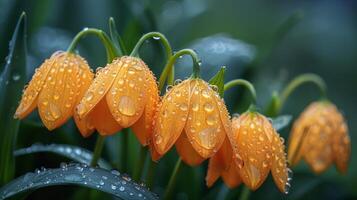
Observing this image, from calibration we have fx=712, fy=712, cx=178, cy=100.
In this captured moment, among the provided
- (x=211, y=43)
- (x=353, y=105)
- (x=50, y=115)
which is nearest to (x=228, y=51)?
(x=211, y=43)

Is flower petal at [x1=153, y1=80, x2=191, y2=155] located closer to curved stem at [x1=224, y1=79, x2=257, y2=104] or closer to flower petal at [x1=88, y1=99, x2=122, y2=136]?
flower petal at [x1=88, y1=99, x2=122, y2=136]

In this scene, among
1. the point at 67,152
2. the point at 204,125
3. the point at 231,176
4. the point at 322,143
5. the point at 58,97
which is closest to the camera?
the point at 204,125

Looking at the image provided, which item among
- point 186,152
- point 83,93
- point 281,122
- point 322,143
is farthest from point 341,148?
point 83,93

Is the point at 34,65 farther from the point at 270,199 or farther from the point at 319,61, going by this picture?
the point at 319,61

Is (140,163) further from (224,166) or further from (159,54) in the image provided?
(159,54)

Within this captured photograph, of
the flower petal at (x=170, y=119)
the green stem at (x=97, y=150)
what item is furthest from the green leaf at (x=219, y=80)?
the green stem at (x=97, y=150)

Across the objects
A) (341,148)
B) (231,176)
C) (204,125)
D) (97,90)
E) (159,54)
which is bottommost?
(341,148)
